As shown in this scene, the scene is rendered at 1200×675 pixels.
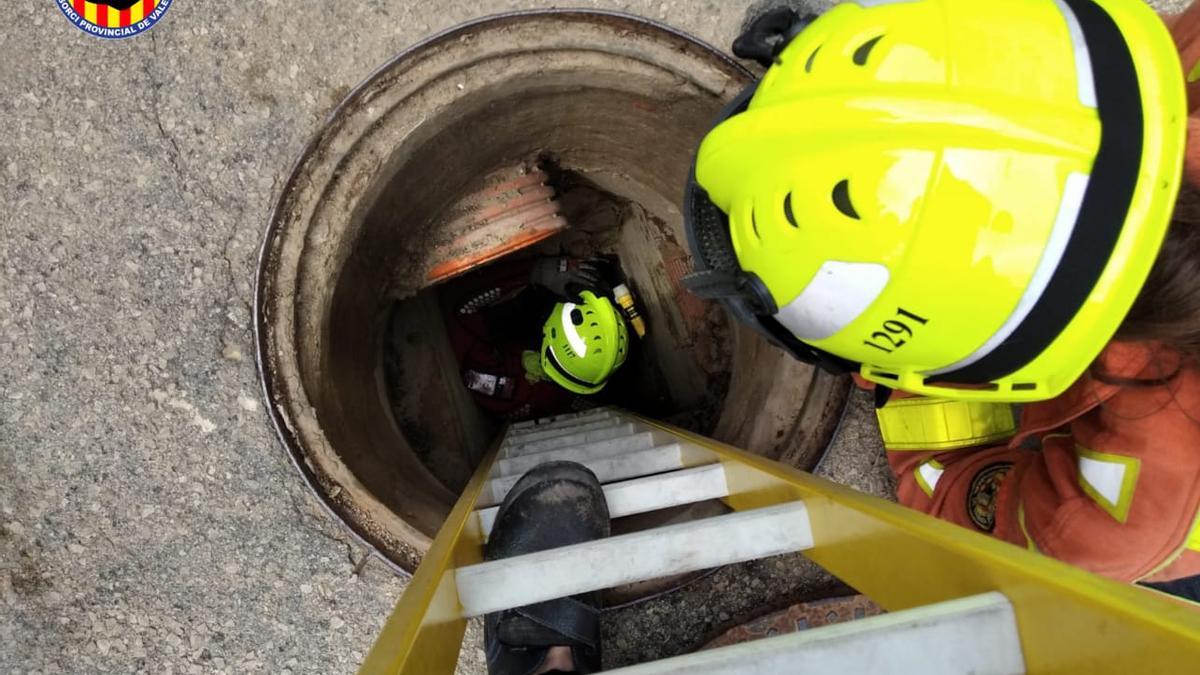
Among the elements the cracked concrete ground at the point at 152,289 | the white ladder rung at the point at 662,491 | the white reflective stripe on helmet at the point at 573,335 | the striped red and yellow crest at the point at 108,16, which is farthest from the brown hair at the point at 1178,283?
the striped red and yellow crest at the point at 108,16

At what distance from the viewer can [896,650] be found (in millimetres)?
658

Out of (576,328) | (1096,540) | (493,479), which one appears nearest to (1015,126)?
(1096,540)

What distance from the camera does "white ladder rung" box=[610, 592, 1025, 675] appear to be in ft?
2.12

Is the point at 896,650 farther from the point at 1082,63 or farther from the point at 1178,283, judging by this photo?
the point at 1082,63

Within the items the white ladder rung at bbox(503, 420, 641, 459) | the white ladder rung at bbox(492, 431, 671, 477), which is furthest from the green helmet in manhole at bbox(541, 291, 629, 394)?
the white ladder rung at bbox(492, 431, 671, 477)

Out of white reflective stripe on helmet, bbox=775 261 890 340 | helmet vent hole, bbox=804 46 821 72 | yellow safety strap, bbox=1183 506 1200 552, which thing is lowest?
yellow safety strap, bbox=1183 506 1200 552

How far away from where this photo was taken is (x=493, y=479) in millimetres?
A: 1895

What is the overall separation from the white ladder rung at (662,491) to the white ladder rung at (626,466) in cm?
18

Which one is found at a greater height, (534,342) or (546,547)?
(534,342)

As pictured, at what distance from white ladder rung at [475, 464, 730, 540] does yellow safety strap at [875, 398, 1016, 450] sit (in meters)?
0.60

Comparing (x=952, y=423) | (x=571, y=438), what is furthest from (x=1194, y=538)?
(x=571, y=438)

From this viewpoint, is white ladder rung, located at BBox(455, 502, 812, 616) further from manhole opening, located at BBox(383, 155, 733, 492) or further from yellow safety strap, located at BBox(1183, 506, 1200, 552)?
manhole opening, located at BBox(383, 155, 733, 492)

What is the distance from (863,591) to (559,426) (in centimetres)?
190

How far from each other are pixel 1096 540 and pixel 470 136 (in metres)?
1.81
